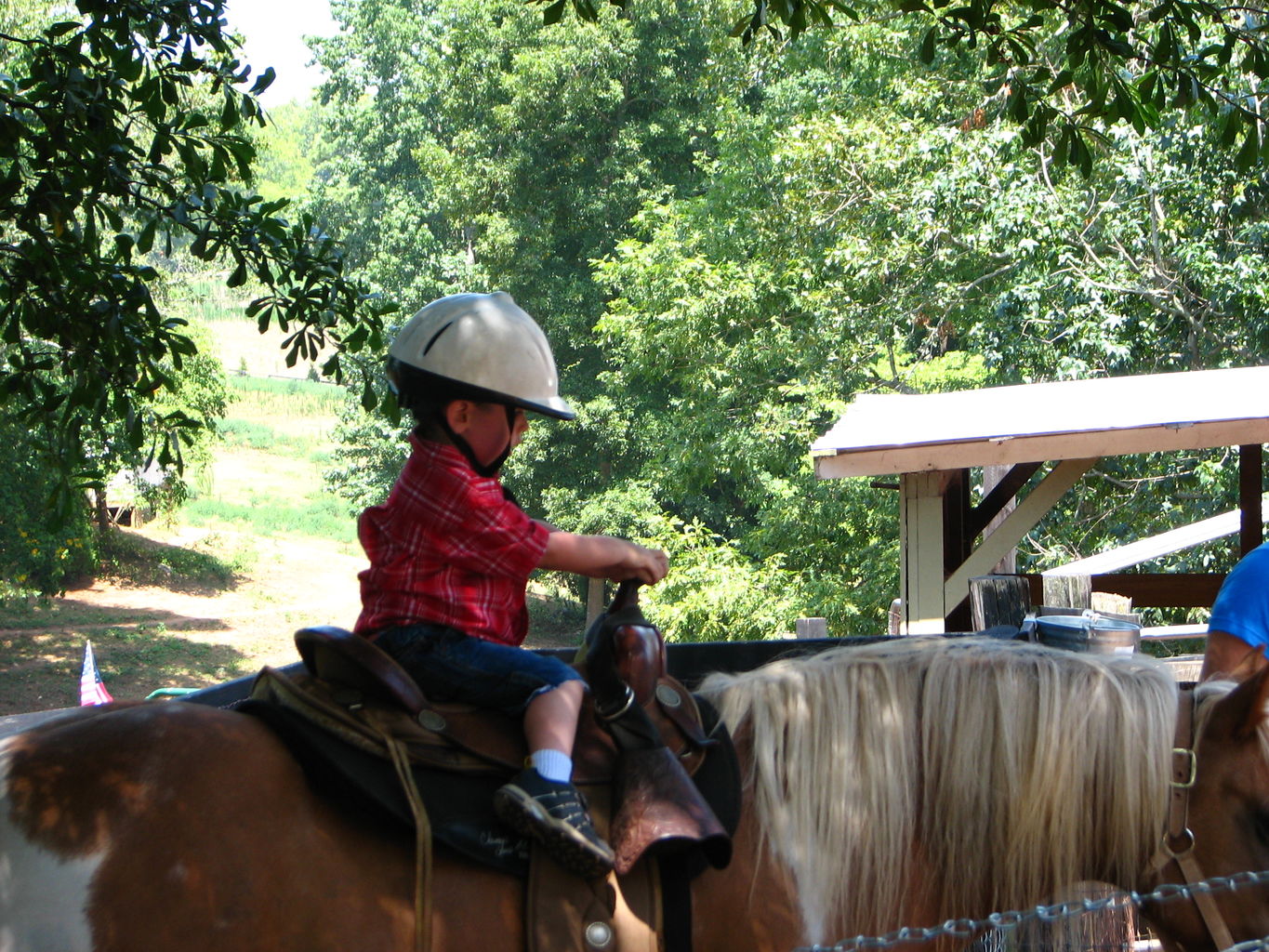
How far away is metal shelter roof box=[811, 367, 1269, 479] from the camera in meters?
4.84

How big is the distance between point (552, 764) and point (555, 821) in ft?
0.38

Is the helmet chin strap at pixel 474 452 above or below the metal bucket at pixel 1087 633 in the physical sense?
above

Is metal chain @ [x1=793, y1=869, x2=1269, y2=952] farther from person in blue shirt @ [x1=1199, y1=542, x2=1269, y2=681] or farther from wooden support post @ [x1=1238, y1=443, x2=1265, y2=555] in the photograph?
wooden support post @ [x1=1238, y1=443, x2=1265, y2=555]

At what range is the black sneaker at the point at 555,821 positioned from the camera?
1688mm

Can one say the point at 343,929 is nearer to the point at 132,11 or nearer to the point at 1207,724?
the point at 1207,724

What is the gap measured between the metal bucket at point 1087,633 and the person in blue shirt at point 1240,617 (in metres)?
0.20

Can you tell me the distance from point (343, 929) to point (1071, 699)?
1.26 meters

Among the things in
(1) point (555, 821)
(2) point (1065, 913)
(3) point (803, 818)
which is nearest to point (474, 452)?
(1) point (555, 821)

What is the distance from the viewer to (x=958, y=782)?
1.96 meters

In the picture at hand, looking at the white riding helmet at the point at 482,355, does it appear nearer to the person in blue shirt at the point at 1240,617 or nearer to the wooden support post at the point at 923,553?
the person in blue shirt at the point at 1240,617

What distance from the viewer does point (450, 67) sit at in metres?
24.7

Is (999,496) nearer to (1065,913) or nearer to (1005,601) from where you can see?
(1005,601)

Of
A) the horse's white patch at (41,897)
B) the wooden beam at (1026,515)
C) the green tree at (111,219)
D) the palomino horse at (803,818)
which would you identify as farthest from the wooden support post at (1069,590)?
the horse's white patch at (41,897)

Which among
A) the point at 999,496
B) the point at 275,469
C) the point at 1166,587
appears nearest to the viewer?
the point at 1166,587
